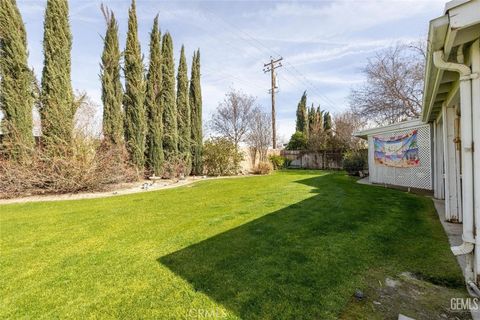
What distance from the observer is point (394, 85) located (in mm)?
15602

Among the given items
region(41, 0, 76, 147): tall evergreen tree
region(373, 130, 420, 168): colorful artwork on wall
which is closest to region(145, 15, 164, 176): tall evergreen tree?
region(41, 0, 76, 147): tall evergreen tree

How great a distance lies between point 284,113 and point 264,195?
25281 mm

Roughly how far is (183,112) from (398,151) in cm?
1177

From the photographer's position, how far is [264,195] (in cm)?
750

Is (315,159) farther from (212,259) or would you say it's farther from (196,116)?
(212,259)

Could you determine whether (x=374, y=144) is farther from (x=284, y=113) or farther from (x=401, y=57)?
(x=284, y=113)

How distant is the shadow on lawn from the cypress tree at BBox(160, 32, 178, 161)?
10.3 metres

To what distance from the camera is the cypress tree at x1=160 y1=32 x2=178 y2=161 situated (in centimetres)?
1418

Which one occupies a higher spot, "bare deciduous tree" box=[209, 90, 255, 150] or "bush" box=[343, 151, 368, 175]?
"bare deciduous tree" box=[209, 90, 255, 150]

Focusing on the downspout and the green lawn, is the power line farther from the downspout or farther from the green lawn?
the downspout

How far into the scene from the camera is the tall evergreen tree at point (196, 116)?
1586cm

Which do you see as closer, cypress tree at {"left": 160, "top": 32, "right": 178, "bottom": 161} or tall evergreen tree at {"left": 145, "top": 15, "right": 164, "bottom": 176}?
tall evergreen tree at {"left": 145, "top": 15, "right": 164, "bottom": 176}

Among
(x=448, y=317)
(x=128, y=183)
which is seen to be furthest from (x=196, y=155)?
(x=448, y=317)

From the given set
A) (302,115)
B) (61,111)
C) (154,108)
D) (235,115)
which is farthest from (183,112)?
(302,115)
